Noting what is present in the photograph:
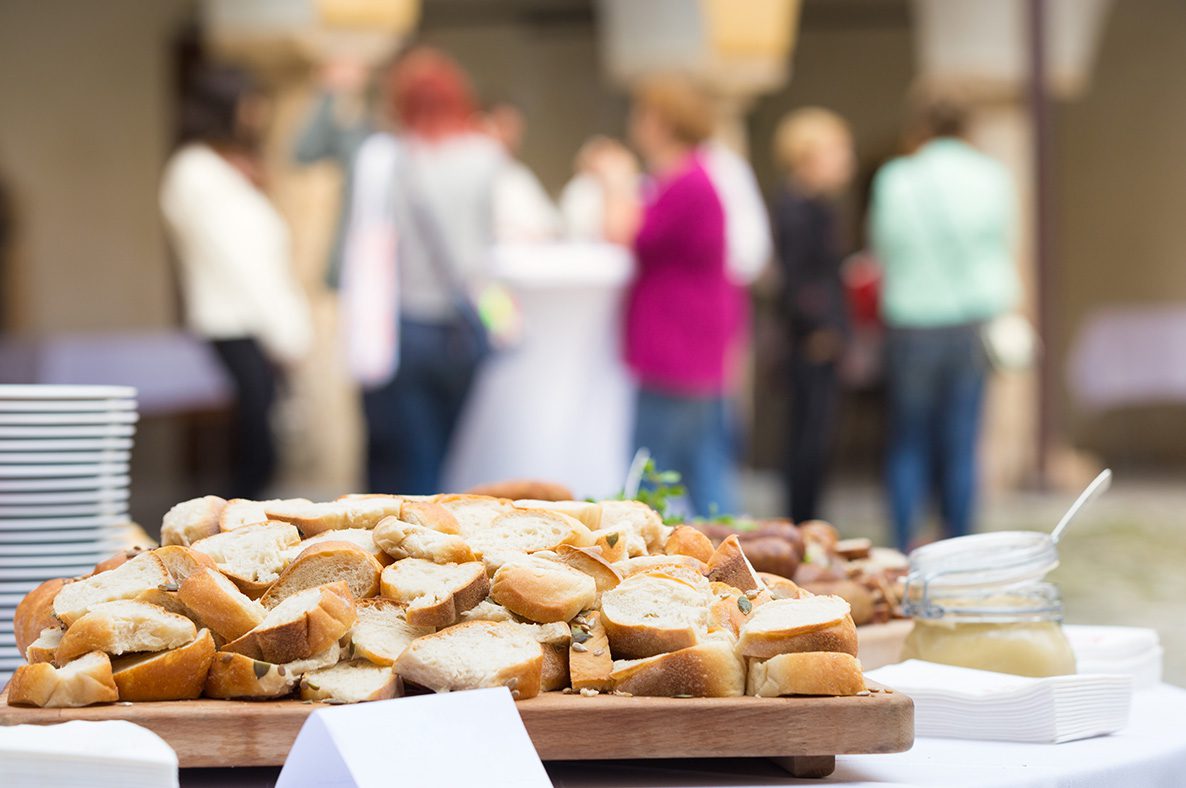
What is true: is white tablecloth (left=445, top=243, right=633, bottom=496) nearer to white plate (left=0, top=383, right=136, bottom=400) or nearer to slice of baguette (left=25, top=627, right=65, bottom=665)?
white plate (left=0, top=383, right=136, bottom=400)

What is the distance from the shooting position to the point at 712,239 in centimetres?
565

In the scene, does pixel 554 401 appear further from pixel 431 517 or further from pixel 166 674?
pixel 166 674

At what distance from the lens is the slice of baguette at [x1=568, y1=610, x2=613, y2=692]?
3.98ft

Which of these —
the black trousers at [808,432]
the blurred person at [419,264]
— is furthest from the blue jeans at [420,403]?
the black trousers at [808,432]

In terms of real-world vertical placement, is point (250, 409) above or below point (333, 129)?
below

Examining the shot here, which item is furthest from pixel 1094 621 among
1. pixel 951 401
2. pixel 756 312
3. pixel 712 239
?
pixel 756 312

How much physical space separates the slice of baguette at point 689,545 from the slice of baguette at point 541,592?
178 mm

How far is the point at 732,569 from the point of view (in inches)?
54.2

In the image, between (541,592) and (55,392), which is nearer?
(541,592)

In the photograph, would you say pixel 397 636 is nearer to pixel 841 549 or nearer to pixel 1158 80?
pixel 841 549

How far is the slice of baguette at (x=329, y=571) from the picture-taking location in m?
1.28

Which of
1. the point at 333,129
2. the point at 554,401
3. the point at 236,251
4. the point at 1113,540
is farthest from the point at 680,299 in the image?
the point at 1113,540

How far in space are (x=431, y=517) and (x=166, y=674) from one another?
0.87 feet

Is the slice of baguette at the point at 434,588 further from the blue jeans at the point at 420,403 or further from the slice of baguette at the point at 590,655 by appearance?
the blue jeans at the point at 420,403
